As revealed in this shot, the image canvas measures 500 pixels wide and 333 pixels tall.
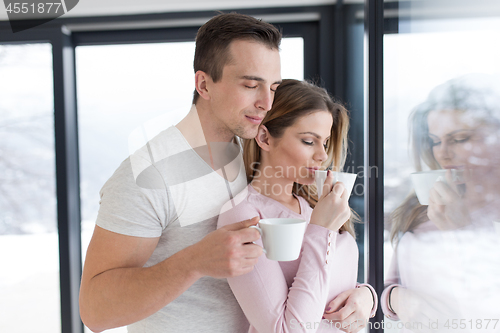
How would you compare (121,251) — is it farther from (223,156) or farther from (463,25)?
(463,25)

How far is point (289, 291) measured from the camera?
0.78 metres

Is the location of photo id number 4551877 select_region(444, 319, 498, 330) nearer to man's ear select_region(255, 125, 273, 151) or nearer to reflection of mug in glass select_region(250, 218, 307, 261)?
reflection of mug in glass select_region(250, 218, 307, 261)

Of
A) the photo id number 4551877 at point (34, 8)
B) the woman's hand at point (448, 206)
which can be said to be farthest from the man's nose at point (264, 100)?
the photo id number 4551877 at point (34, 8)

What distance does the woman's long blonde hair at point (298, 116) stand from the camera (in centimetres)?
95

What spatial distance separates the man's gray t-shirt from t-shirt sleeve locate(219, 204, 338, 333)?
152 mm

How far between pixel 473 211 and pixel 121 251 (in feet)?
2.37

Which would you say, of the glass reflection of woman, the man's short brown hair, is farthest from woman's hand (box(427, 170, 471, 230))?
the man's short brown hair

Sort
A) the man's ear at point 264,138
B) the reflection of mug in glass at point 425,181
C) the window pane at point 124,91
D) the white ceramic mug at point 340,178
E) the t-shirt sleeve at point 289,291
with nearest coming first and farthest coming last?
the reflection of mug in glass at point 425,181 → the t-shirt sleeve at point 289,291 → the white ceramic mug at point 340,178 → the man's ear at point 264,138 → the window pane at point 124,91

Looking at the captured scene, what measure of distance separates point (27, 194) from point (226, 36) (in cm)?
159

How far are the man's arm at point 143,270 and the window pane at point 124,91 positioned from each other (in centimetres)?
105

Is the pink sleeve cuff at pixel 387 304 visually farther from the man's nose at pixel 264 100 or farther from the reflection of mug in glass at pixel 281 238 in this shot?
the man's nose at pixel 264 100

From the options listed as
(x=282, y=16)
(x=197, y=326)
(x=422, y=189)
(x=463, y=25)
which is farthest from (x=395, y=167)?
(x=282, y=16)

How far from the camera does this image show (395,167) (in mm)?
895

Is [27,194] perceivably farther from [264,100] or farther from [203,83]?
[264,100]
